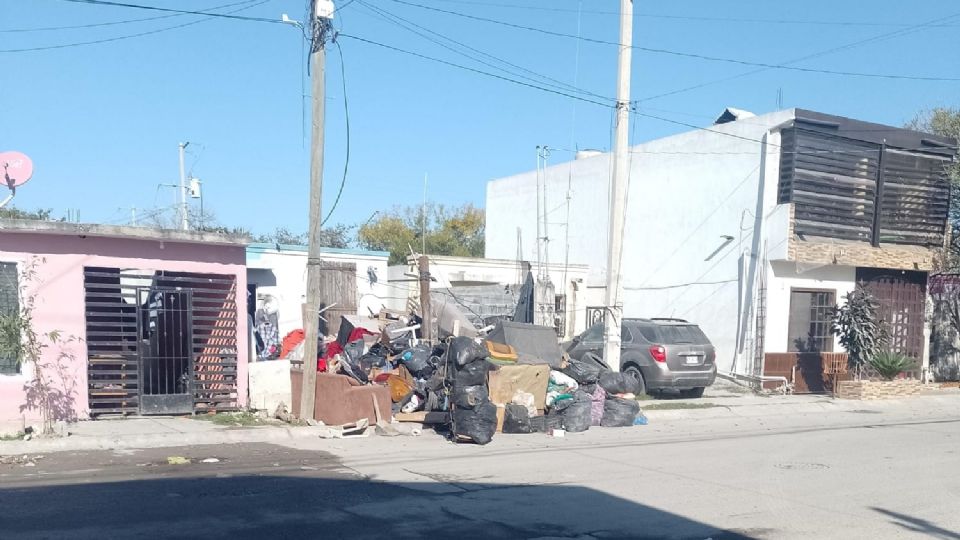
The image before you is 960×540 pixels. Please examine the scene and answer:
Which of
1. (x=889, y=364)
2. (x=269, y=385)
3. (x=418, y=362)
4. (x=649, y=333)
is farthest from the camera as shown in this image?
(x=889, y=364)

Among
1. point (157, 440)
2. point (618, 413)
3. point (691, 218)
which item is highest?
point (691, 218)

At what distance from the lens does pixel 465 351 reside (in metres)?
13.4

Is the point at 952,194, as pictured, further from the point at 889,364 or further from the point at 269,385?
the point at 269,385

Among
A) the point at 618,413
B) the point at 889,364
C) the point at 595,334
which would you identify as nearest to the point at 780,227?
the point at 889,364

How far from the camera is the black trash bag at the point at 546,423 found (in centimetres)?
1387

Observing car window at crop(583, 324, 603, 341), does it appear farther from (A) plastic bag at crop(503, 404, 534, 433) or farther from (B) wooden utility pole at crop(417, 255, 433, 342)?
(A) plastic bag at crop(503, 404, 534, 433)

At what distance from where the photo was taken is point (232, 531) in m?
7.08

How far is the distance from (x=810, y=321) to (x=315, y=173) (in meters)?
14.6

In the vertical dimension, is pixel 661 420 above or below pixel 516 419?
below

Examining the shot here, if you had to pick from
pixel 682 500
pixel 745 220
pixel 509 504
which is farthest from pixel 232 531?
pixel 745 220

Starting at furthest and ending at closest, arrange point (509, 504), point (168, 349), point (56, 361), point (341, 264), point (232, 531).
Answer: point (341, 264)
point (168, 349)
point (56, 361)
point (509, 504)
point (232, 531)

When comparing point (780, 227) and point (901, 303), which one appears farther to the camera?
point (901, 303)

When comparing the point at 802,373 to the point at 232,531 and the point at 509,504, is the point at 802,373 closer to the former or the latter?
the point at 509,504

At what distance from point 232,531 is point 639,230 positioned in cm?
1987
